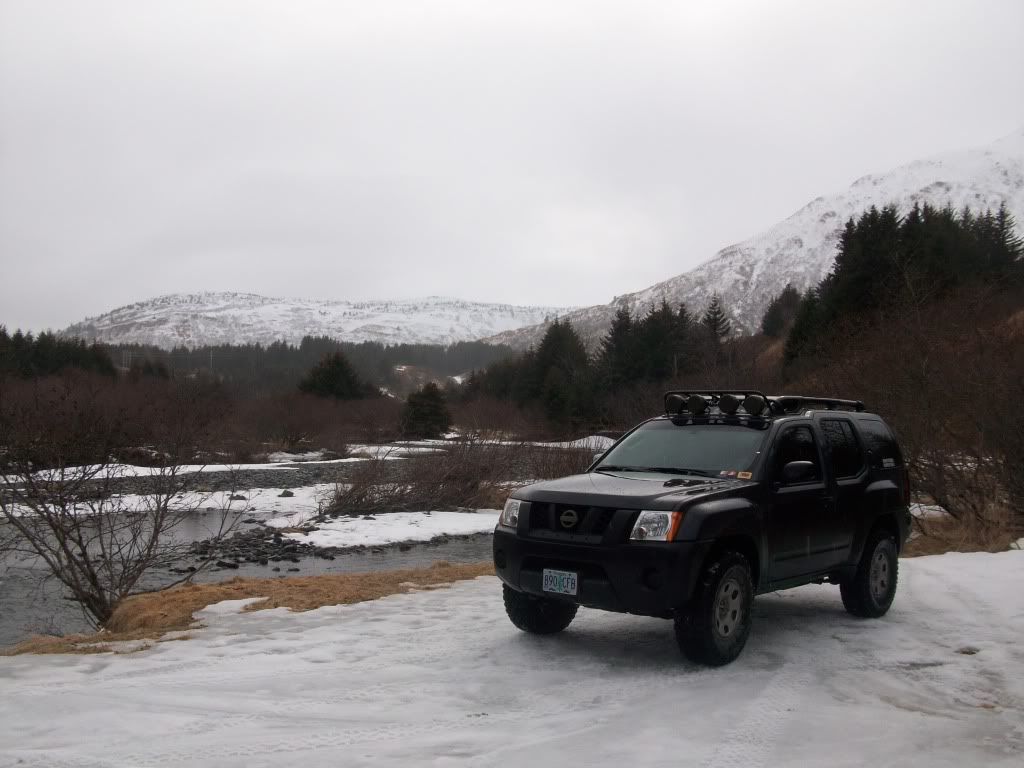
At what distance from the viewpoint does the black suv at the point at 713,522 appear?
6082 mm

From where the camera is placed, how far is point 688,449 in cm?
743

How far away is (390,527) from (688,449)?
1718 centimetres

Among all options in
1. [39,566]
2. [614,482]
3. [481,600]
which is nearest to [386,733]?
[614,482]

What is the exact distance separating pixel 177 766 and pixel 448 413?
54.6m

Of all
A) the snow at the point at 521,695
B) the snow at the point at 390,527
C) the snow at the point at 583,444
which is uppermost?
the snow at the point at 583,444

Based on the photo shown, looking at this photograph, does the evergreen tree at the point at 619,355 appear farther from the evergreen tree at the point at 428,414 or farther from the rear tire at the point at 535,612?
the rear tire at the point at 535,612

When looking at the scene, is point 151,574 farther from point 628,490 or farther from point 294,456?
point 294,456

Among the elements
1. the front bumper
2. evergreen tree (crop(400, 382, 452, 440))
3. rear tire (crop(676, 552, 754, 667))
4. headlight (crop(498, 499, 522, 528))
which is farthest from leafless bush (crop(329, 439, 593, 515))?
evergreen tree (crop(400, 382, 452, 440))

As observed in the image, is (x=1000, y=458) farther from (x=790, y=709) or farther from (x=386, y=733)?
(x=386, y=733)

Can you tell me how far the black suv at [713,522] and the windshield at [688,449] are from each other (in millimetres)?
13

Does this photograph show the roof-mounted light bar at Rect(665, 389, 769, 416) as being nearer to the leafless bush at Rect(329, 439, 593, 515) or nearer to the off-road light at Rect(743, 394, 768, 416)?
the off-road light at Rect(743, 394, 768, 416)

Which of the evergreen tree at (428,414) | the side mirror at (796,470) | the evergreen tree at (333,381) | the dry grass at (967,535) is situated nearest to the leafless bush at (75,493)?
the side mirror at (796,470)

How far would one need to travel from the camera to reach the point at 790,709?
5.38 m

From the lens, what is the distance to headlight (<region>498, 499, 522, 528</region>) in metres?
6.80
